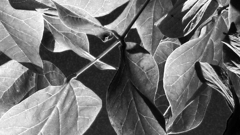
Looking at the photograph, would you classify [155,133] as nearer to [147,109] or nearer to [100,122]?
[147,109]

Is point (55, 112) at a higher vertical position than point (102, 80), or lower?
higher

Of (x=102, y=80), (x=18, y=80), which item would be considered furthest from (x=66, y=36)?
(x=102, y=80)

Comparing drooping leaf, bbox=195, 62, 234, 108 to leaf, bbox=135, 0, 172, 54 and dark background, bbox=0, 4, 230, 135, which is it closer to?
leaf, bbox=135, 0, 172, 54

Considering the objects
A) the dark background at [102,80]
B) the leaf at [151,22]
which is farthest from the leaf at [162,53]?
the dark background at [102,80]

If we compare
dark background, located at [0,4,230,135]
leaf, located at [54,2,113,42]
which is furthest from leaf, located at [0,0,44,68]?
dark background, located at [0,4,230,135]

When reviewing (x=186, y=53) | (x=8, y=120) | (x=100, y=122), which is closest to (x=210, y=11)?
(x=186, y=53)

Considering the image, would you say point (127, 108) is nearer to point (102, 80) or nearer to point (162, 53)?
point (162, 53)

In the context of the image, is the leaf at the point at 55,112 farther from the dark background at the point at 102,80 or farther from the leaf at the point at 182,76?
the dark background at the point at 102,80
